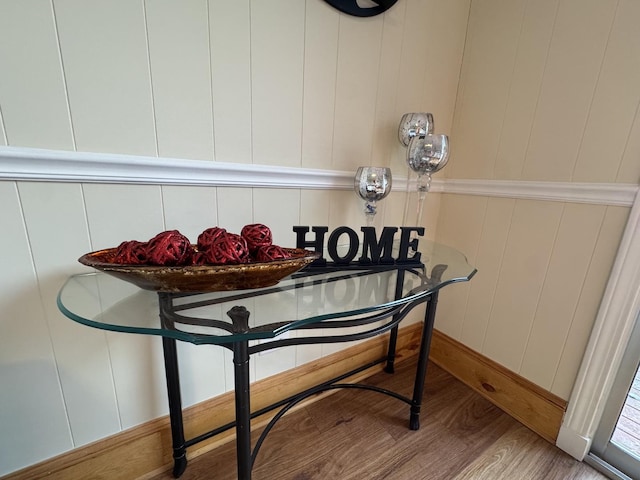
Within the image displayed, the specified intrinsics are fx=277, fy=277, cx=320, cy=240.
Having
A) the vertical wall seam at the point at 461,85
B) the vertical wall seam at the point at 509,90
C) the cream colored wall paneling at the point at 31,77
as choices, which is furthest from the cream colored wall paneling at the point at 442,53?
the cream colored wall paneling at the point at 31,77

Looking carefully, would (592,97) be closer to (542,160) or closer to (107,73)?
(542,160)

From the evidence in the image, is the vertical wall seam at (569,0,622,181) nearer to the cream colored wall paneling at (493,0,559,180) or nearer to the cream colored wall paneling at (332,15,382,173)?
the cream colored wall paneling at (493,0,559,180)

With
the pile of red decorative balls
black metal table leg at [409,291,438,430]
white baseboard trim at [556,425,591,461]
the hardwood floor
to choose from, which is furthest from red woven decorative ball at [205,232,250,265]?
white baseboard trim at [556,425,591,461]

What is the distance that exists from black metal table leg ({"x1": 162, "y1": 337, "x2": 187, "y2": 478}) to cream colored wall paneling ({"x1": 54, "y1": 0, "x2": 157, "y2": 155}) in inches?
21.9

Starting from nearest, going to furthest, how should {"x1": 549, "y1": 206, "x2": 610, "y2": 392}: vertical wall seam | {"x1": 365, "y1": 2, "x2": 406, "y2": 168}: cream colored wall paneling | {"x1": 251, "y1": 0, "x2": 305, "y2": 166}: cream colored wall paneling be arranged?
{"x1": 251, "y1": 0, "x2": 305, "y2": 166}: cream colored wall paneling < {"x1": 549, "y1": 206, "x2": 610, "y2": 392}: vertical wall seam < {"x1": 365, "y1": 2, "x2": 406, "y2": 168}: cream colored wall paneling

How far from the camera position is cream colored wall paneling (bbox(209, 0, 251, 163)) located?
0.76 meters

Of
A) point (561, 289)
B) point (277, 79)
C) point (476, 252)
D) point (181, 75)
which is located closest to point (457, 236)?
point (476, 252)

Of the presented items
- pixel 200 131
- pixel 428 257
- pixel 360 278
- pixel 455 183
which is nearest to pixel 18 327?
pixel 200 131

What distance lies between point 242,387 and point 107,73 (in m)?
0.80

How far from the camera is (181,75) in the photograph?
0.74 meters


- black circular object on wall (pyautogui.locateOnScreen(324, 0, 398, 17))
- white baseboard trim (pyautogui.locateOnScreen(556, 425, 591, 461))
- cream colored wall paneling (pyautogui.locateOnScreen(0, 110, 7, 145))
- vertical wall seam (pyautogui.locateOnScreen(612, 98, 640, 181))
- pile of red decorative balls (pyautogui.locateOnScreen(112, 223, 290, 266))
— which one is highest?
black circular object on wall (pyautogui.locateOnScreen(324, 0, 398, 17))

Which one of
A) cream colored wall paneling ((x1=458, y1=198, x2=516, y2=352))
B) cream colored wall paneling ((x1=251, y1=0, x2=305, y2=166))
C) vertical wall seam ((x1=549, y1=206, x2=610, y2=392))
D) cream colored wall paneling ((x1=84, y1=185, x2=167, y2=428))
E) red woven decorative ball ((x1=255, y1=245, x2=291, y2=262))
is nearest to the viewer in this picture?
red woven decorative ball ((x1=255, y1=245, x2=291, y2=262))

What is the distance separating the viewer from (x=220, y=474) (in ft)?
3.03

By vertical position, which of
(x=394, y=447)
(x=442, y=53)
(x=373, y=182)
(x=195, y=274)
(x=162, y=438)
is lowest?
(x=394, y=447)
